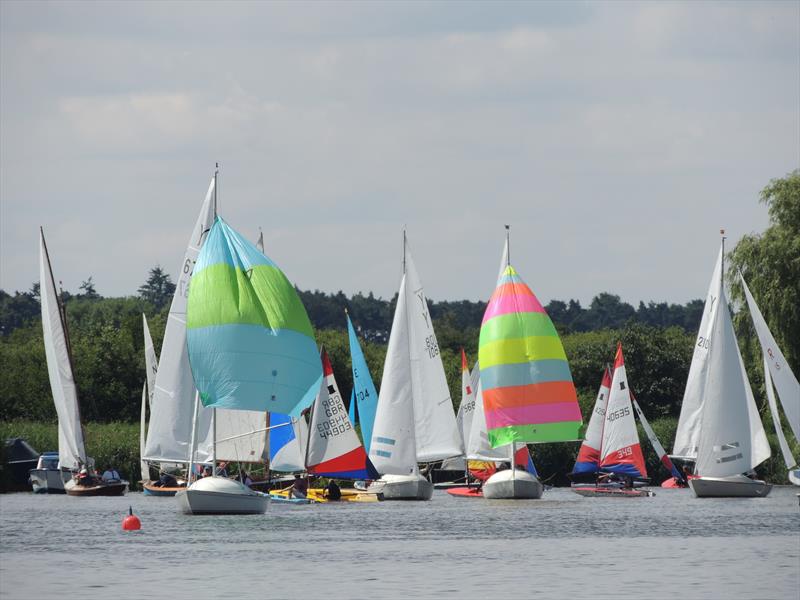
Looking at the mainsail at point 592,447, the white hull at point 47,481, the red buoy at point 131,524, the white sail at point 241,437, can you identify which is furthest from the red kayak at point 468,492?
the red buoy at point 131,524

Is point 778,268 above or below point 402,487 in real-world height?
above

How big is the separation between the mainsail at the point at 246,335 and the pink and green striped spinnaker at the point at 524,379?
12.2m

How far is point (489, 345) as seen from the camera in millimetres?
65250

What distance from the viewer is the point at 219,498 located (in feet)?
166

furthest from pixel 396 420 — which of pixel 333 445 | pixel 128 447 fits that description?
pixel 128 447

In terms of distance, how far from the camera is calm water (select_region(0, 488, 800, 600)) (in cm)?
3362

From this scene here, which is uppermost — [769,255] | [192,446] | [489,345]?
[769,255]

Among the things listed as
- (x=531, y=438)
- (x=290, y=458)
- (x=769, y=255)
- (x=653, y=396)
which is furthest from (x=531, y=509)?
(x=653, y=396)

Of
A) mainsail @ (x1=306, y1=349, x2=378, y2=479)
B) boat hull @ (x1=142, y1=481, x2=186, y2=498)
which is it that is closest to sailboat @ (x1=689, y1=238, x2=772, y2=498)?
mainsail @ (x1=306, y1=349, x2=378, y2=479)

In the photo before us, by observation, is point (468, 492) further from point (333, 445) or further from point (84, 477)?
point (84, 477)

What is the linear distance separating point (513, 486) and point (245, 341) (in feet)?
52.3

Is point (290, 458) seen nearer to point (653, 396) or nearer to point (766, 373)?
point (766, 373)

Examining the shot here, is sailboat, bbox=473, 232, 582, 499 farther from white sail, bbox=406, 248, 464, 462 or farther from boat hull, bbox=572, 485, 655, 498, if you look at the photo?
boat hull, bbox=572, 485, 655, 498

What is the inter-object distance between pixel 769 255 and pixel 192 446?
27.8 m
